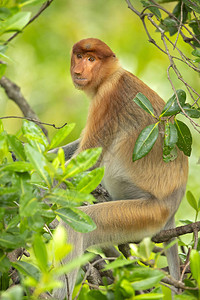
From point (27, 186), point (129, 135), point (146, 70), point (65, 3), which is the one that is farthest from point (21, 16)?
point (65, 3)

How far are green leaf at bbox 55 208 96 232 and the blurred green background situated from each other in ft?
13.0

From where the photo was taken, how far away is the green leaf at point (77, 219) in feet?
4.59

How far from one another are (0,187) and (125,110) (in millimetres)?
1996

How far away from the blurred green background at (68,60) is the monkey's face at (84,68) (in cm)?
207

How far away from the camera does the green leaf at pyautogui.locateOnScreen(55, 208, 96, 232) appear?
1.40m

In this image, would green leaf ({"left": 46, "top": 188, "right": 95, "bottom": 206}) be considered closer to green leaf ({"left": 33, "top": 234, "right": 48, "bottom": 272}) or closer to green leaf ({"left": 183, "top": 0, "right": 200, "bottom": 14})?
green leaf ({"left": 33, "top": 234, "right": 48, "bottom": 272})

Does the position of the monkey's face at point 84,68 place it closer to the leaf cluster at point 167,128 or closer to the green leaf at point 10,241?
the leaf cluster at point 167,128

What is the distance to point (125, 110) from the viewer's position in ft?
10.6

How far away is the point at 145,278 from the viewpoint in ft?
4.38

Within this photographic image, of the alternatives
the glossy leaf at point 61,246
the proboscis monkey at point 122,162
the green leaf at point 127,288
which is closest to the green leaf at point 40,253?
the glossy leaf at point 61,246

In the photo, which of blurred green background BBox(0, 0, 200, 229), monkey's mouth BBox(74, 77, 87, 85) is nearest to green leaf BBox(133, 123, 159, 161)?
monkey's mouth BBox(74, 77, 87, 85)

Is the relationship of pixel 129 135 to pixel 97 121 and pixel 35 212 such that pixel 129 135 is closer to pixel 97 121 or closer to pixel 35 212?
pixel 97 121

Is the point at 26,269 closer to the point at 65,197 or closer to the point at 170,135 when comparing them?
the point at 65,197

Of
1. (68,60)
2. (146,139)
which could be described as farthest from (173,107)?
(68,60)
